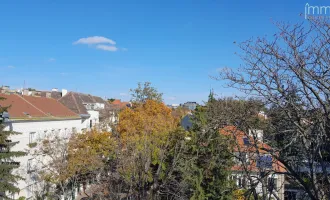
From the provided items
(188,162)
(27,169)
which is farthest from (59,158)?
(188,162)

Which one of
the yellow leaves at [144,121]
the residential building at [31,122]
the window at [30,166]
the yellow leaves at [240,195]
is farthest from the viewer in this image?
the yellow leaves at [144,121]

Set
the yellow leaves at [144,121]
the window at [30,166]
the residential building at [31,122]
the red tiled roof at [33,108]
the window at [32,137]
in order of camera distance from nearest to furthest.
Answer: the residential building at [31,122], the window at [30,166], the window at [32,137], the red tiled roof at [33,108], the yellow leaves at [144,121]

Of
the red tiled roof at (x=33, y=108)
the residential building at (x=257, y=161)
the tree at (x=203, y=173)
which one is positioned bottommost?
the tree at (x=203, y=173)

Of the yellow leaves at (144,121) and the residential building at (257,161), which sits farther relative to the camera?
the yellow leaves at (144,121)

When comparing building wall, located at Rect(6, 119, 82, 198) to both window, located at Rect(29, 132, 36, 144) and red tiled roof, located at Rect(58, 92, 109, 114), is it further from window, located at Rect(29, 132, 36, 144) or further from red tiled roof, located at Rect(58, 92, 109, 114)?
red tiled roof, located at Rect(58, 92, 109, 114)

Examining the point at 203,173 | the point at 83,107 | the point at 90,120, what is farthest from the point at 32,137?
the point at 203,173

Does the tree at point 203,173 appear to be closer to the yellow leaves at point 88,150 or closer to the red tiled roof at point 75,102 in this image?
Result: the yellow leaves at point 88,150

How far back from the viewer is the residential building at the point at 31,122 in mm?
21484

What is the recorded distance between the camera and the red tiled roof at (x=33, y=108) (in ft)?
77.4

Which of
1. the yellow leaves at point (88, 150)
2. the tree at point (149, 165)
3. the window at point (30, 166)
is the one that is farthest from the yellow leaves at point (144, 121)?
the window at point (30, 166)

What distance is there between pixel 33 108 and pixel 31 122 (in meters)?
3.14

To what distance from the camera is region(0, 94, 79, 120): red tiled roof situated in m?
23.6

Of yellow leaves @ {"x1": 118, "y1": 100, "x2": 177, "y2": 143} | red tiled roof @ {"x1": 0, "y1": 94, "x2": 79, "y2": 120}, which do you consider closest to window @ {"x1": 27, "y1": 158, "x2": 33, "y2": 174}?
red tiled roof @ {"x1": 0, "y1": 94, "x2": 79, "y2": 120}

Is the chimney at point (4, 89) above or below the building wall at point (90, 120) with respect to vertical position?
above
